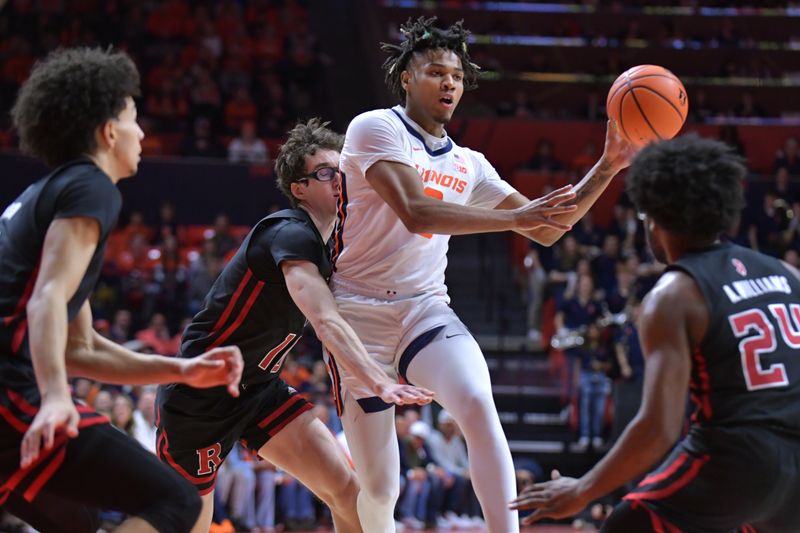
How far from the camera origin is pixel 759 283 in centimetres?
350

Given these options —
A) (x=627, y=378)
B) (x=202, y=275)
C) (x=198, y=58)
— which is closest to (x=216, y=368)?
(x=627, y=378)

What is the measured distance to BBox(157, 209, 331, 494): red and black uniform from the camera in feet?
16.7

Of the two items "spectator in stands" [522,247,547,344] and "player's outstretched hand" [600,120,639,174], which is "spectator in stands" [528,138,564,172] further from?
"player's outstretched hand" [600,120,639,174]

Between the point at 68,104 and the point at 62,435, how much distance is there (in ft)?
3.74

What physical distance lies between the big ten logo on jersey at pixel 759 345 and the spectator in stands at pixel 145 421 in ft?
25.5

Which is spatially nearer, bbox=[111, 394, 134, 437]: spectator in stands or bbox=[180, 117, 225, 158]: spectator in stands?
bbox=[111, 394, 134, 437]: spectator in stands

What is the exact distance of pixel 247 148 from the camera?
16672 mm

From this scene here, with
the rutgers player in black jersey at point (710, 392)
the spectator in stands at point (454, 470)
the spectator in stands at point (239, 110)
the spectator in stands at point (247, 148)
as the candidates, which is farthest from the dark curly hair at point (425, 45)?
the spectator in stands at point (239, 110)

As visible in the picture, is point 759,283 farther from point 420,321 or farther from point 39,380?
point 39,380

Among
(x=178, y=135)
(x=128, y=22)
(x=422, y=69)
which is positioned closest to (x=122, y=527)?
(x=422, y=69)

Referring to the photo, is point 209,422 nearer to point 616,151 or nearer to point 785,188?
point 616,151

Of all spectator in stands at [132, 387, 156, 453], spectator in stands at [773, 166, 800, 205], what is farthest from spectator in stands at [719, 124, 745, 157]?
spectator in stands at [132, 387, 156, 453]

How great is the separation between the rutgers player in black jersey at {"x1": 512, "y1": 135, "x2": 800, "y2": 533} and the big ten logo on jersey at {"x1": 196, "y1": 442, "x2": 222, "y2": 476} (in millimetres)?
2202

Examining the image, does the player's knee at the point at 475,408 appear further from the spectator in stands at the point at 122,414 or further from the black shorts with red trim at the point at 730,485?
the spectator in stands at the point at 122,414
